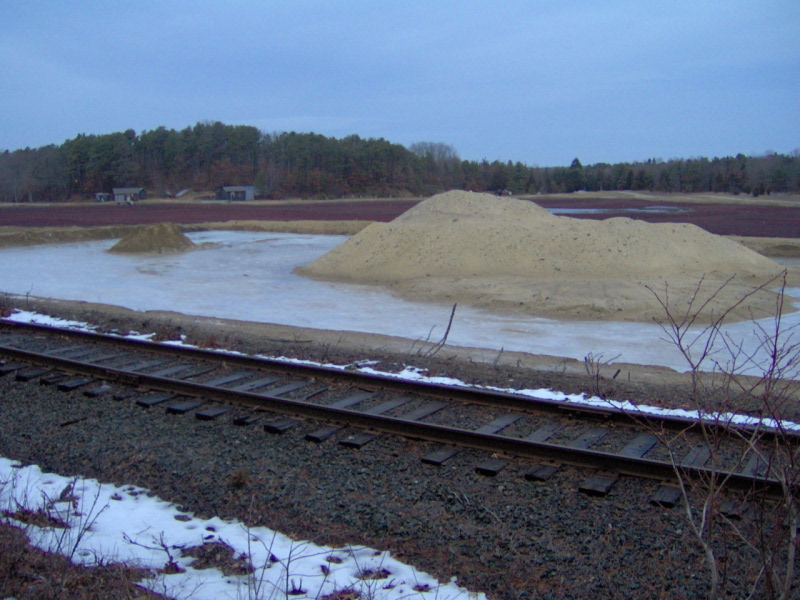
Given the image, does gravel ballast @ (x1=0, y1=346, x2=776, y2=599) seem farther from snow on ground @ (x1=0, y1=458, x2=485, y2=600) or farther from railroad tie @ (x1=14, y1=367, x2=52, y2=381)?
railroad tie @ (x1=14, y1=367, x2=52, y2=381)

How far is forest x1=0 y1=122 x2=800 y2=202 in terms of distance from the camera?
122 meters

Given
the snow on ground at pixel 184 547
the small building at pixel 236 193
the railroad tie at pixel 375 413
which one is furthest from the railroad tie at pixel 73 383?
the small building at pixel 236 193

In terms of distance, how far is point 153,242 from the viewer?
113 feet

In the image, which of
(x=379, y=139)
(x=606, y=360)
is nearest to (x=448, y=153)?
(x=379, y=139)

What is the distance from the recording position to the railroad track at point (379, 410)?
6816 millimetres

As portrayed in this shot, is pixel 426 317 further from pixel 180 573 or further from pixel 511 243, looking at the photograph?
pixel 180 573

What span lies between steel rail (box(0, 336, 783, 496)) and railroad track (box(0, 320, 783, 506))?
1cm

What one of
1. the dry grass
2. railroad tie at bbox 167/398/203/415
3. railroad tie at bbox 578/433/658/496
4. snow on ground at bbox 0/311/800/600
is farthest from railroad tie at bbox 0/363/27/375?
railroad tie at bbox 578/433/658/496

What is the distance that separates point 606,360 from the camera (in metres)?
12.9

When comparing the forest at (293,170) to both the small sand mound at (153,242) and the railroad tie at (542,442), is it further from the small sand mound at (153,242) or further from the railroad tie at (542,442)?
the railroad tie at (542,442)

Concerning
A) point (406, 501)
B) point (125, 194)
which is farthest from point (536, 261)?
point (125, 194)

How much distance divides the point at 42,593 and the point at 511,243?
22.2m

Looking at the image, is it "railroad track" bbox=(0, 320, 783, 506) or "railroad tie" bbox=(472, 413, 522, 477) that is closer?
"railroad tie" bbox=(472, 413, 522, 477)

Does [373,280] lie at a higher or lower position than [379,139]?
lower
